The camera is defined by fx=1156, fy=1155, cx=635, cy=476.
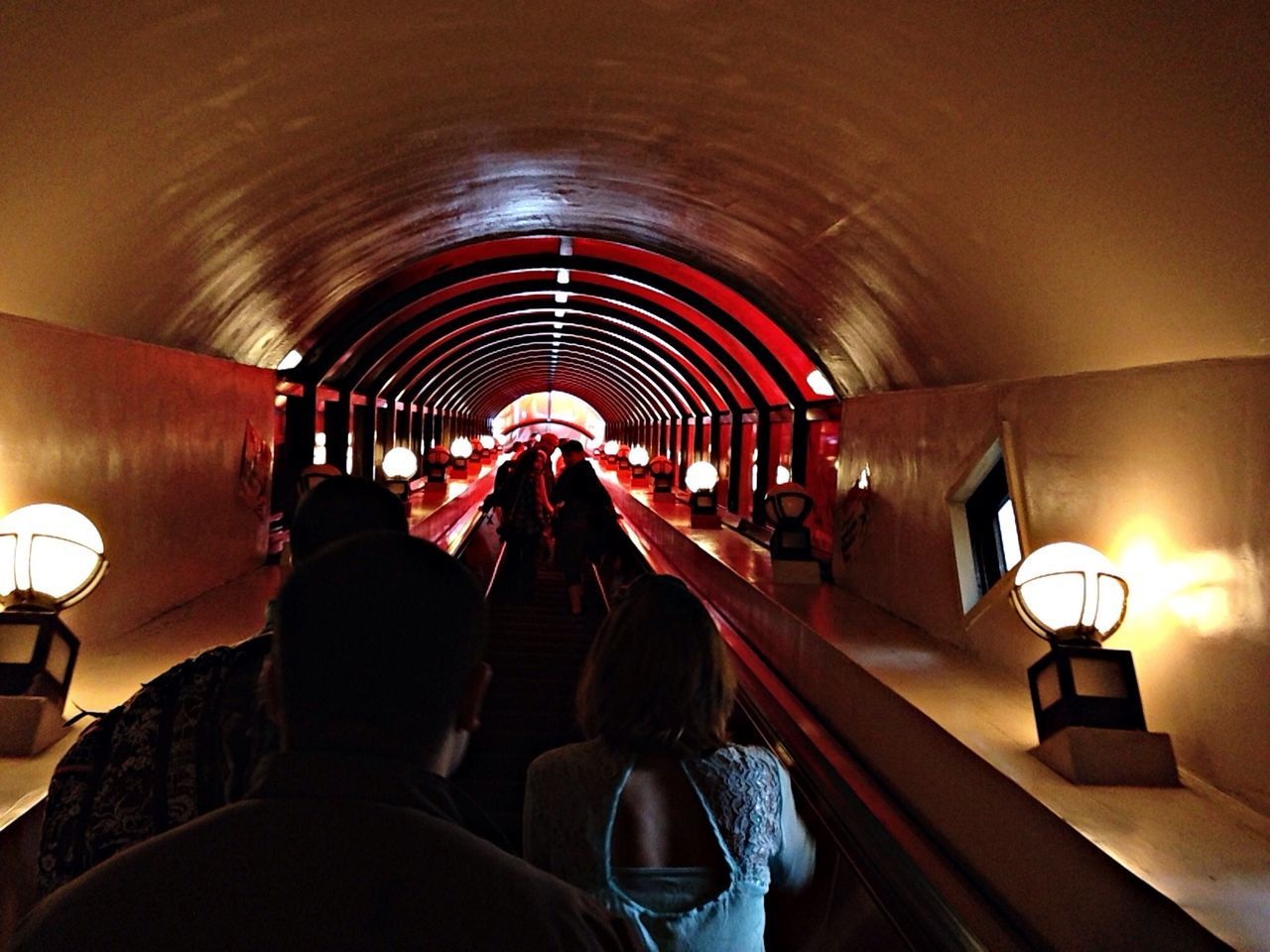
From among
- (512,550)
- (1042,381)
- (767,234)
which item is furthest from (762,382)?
(1042,381)

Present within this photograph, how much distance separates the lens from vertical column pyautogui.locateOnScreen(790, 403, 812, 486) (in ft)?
47.3

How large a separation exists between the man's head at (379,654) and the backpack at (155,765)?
2.39 ft

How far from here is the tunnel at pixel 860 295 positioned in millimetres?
3922

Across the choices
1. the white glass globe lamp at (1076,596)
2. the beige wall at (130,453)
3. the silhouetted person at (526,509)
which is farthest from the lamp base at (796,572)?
the white glass globe lamp at (1076,596)

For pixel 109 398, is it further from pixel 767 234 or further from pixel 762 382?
pixel 762 382

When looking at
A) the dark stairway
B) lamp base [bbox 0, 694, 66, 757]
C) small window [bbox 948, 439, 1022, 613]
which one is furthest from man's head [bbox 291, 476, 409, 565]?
small window [bbox 948, 439, 1022, 613]

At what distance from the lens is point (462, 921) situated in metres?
1.12

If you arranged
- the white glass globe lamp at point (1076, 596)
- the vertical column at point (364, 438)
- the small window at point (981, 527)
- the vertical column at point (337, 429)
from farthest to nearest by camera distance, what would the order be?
the vertical column at point (364, 438)
the vertical column at point (337, 429)
the small window at point (981, 527)
the white glass globe lamp at point (1076, 596)

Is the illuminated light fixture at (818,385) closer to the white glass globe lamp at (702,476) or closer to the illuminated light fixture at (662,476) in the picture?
the white glass globe lamp at (702,476)

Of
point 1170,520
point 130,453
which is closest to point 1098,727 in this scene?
point 1170,520

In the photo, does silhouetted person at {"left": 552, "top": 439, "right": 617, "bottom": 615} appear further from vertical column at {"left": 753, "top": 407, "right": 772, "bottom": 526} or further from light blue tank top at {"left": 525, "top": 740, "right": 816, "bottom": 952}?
light blue tank top at {"left": 525, "top": 740, "right": 816, "bottom": 952}

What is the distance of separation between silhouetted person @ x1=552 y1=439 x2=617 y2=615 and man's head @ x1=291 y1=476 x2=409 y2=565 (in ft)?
25.9

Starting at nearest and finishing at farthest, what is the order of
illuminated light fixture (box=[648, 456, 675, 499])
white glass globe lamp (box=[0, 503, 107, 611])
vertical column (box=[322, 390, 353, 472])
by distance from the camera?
white glass globe lamp (box=[0, 503, 107, 611])
vertical column (box=[322, 390, 353, 472])
illuminated light fixture (box=[648, 456, 675, 499])

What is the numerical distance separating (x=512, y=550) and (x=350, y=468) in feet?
19.6
